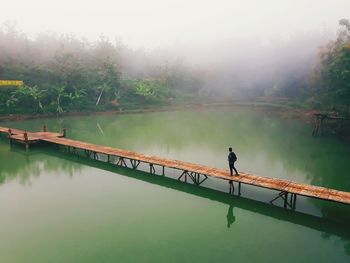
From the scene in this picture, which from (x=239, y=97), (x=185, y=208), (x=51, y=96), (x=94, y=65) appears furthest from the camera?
(x=239, y=97)

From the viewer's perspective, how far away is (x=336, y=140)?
22.1 metres

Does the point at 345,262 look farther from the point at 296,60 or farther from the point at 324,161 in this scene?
the point at 296,60

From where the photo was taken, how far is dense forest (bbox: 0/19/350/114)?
103 ft

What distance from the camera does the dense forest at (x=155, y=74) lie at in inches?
1240

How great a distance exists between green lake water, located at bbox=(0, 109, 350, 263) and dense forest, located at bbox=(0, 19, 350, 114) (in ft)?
30.0

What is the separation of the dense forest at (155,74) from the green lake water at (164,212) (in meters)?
9.15

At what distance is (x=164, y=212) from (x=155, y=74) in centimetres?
4341

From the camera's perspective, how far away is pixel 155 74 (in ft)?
172

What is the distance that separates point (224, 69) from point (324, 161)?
4167 centimetres

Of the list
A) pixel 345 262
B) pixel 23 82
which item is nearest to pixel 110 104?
pixel 23 82

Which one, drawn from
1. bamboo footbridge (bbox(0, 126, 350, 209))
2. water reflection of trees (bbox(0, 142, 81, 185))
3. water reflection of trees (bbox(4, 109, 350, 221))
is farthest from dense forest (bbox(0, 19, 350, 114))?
water reflection of trees (bbox(0, 142, 81, 185))

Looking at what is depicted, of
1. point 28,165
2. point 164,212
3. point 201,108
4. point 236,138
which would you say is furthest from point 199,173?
point 201,108

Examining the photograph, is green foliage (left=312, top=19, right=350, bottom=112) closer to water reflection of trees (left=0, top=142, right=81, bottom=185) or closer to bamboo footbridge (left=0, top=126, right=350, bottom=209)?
bamboo footbridge (left=0, top=126, right=350, bottom=209)

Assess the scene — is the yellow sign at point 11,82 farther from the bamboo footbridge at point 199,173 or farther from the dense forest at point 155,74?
the bamboo footbridge at point 199,173
